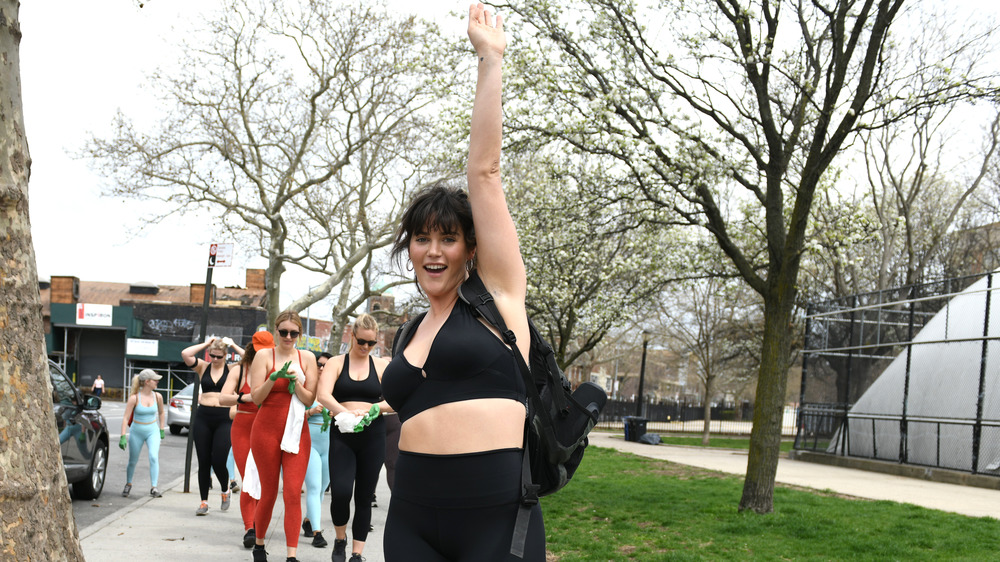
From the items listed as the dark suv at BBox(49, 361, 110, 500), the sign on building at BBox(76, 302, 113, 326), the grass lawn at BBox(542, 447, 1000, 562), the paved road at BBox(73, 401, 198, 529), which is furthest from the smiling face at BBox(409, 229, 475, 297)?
the sign on building at BBox(76, 302, 113, 326)

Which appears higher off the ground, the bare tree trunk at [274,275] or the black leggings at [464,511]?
the bare tree trunk at [274,275]

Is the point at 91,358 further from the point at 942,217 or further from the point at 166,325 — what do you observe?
the point at 942,217

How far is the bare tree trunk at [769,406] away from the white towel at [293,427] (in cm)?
533

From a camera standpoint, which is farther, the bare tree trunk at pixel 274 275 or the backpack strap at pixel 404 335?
the bare tree trunk at pixel 274 275

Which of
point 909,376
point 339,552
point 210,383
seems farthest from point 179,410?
point 909,376

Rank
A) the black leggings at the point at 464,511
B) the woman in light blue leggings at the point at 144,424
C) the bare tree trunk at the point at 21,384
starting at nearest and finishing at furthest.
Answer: the black leggings at the point at 464,511, the bare tree trunk at the point at 21,384, the woman in light blue leggings at the point at 144,424

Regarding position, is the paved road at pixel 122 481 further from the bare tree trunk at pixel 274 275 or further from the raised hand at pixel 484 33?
the raised hand at pixel 484 33

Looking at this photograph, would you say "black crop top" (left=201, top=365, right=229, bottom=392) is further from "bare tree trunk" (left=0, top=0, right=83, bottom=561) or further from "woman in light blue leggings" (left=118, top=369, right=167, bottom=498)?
"bare tree trunk" (left=0, top=0, right=83, bottom=561)

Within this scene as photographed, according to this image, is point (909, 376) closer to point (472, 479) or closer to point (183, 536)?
point (183, 536)

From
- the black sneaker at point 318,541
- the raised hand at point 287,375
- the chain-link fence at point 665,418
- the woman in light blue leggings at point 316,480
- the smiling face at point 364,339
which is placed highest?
the smiling face at point 364,339

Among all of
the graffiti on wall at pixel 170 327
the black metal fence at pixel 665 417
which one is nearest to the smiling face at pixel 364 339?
the black metal fence at pixel 665 417

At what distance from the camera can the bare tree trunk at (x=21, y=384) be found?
3.46 meters

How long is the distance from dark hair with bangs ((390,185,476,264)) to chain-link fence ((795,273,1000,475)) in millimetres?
15481

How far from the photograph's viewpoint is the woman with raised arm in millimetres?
2354
